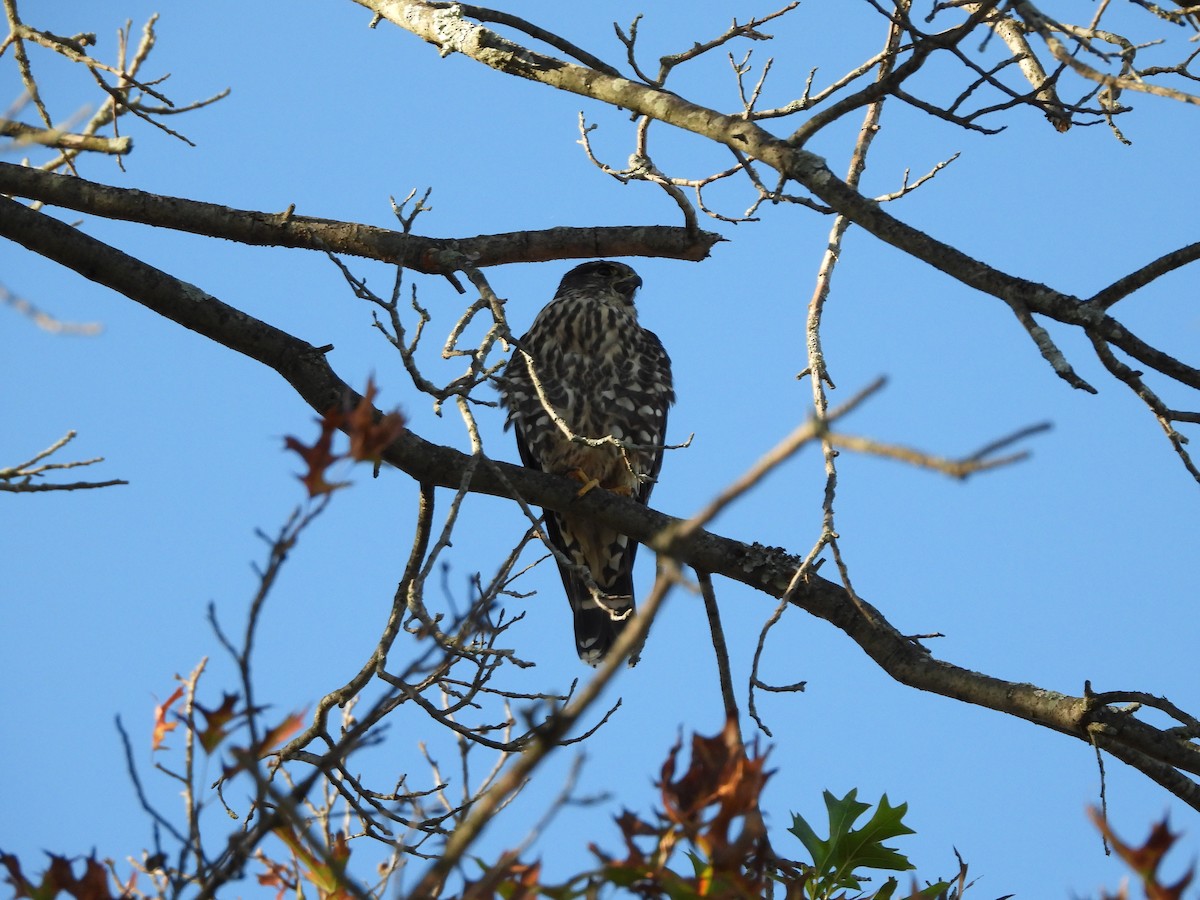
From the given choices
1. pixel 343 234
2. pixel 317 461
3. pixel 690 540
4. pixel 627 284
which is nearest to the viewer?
pixel 317 461

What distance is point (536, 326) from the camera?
17.7 ft

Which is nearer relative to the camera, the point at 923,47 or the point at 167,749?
the point at 167,749

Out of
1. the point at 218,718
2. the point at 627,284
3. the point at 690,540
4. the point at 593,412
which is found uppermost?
the point at 627,284

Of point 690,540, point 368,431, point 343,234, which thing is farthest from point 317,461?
point 343,234

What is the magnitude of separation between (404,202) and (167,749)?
5.47 feet

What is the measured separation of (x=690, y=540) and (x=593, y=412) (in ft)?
6.66

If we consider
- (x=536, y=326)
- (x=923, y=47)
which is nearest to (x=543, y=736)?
(x=923, y=47)

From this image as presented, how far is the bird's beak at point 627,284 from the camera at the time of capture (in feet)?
18.6

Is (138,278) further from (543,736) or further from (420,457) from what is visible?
(543,736)

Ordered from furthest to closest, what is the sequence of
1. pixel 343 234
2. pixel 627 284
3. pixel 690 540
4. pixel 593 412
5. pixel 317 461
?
pixel 627 284, pixel 593 412, pixel 343 234, pixel 690 540, pixel 317 461

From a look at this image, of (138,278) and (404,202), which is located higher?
(404,202)

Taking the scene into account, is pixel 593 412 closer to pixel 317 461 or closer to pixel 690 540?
pixel 690 540

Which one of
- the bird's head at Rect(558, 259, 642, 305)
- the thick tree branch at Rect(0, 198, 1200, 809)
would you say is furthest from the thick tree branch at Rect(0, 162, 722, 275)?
the bird's head at Rect(558, 259, 642, 305)

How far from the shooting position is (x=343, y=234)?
356 cm
